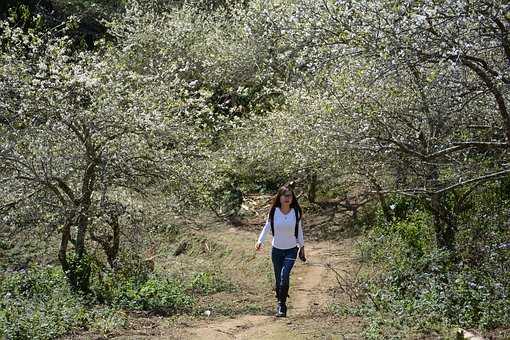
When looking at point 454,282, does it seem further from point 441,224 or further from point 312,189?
point 312,189

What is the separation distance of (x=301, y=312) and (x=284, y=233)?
215 cm

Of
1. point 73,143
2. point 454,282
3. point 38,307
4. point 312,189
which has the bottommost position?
point 454,282

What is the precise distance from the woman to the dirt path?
430mm

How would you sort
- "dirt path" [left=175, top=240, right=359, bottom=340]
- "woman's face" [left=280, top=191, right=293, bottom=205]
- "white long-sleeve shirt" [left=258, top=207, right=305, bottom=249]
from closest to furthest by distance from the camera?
1. "dirt path" [left=175, top=240, right=359, bottom=340]
2. "woman's face" [left=280, top=191, right=293, bottom=205]
3. "white long-sleeve shirt" [left=258, top=207, right=305, bottom=249]

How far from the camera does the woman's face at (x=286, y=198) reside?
8148mm

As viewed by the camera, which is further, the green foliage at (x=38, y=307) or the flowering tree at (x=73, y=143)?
the flowering tree at (x=73, y=143)

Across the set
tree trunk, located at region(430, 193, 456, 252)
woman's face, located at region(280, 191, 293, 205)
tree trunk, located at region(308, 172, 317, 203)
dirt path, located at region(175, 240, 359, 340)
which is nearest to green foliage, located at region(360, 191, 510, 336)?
tree trunk, located at region(430, 193, 456, 252)

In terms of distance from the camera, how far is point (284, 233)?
27.2ft

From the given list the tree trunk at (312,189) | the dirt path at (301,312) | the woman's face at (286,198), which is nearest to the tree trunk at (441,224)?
the dirt path at (301,312)

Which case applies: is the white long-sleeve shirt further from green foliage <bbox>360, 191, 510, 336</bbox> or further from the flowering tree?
the flowering tree

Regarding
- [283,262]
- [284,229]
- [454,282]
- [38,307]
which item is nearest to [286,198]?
[284,229]

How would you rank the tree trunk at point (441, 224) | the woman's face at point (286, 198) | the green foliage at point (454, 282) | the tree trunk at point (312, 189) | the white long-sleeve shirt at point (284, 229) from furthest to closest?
the tree trunk at point (312, 189), the tree trunk at point (441, 224), the white long-sleeve shirt at point (284, 229), the woman's face at point (286, 198), the green foliage at point (454, 282)

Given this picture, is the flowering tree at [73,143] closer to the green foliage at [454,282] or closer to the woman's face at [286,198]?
the woman's face at [286,198]

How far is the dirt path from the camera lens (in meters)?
7.14
